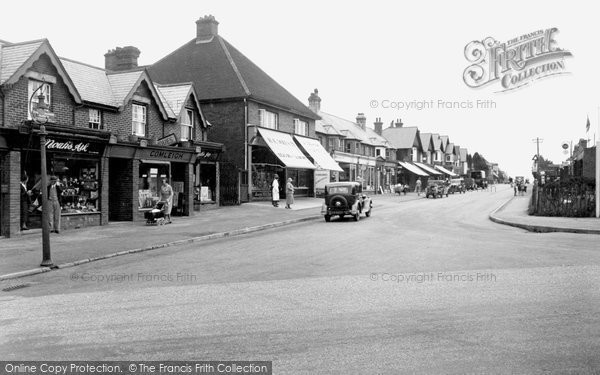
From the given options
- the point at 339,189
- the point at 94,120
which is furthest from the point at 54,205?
the point at 339,189

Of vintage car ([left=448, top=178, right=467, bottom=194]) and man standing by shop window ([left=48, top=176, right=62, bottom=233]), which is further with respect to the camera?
vintage car ([left=448, top=178, right=467, bottom=194])

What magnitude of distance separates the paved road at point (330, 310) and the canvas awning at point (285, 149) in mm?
18906

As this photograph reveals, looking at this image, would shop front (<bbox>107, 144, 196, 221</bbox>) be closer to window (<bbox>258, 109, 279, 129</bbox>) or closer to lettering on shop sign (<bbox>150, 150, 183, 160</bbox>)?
lettering on shop sign (<bbox>150, 150, 183, 160</bbox>)

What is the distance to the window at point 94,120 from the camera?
19.4 meters

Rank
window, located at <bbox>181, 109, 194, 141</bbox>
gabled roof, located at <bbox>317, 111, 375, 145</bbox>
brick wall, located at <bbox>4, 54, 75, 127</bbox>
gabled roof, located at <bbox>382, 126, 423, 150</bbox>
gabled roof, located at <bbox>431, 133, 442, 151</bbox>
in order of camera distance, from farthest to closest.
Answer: gabled roof, located at <bbox>431, 133, 442, 151</bbox>
gabled roof, located at <bbox>382, 126, 423, 150</bbox>
gabled roof, located at <bbox>317, 111, 375, 145</bbox>
window, located at <bbox>181, 109, 194, 141</bbox>
brick wall, located at <bbox>4, 54, 75, 127</bbox>

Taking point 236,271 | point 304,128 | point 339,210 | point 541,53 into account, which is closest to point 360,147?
point 304,128

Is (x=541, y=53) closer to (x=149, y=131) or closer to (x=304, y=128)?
(x=149, y=131)

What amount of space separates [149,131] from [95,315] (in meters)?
16.7

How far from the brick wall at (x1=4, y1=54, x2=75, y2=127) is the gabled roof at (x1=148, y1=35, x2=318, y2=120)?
13.6m

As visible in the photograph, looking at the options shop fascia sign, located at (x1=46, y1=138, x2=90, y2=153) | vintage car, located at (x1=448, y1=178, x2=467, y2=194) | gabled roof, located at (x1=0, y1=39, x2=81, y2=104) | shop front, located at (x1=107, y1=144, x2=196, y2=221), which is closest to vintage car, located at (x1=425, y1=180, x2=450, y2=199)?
vintage car, located at (x1=448, y1=178, x2=467, y2=194)

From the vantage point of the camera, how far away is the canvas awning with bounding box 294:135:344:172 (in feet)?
117

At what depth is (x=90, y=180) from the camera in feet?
61.8

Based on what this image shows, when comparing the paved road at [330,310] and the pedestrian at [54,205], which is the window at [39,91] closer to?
the pedestrian at [54,205]

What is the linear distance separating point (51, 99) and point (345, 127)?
39.3m
